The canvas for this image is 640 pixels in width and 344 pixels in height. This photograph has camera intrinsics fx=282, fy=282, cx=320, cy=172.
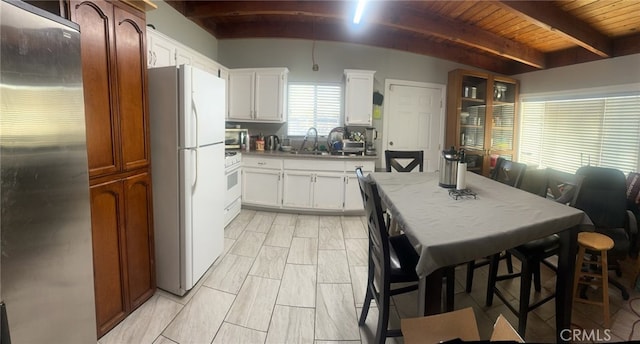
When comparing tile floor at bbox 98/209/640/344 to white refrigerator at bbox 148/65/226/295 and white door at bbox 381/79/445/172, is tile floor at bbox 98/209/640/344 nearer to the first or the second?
white refrigerator at bbox 148/65/226/295

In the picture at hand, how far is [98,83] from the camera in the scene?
160cm

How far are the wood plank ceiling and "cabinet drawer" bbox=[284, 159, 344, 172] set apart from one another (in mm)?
1832

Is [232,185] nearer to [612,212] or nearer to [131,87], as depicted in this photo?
[131,87]

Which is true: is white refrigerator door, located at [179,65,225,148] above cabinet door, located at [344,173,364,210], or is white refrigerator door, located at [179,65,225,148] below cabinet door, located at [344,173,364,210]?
above

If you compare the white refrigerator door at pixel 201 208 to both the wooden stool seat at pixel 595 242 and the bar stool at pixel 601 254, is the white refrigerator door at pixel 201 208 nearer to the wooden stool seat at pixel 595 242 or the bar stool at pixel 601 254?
the bar stool at pixel 601 254

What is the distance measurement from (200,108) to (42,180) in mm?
1153

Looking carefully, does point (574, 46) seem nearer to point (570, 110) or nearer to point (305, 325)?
point (570, 110)

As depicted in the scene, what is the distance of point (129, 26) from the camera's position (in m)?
1.81

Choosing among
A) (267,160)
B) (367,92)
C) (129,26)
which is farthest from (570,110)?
(129,26)

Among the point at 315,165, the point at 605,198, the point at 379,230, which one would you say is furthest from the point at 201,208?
the point at 605,198

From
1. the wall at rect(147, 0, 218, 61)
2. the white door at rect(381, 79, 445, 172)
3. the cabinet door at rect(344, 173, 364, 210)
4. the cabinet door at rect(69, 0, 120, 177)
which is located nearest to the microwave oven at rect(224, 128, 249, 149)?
the wall at rect(147, 0, 218, 61)

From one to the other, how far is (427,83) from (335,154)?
2.02 m

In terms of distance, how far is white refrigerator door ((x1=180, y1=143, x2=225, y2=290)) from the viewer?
2.12 m

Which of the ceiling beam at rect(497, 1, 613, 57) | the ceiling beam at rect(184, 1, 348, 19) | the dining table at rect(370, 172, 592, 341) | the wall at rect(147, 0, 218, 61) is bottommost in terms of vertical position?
the dining table at rect(370, 172, 592, 341)
